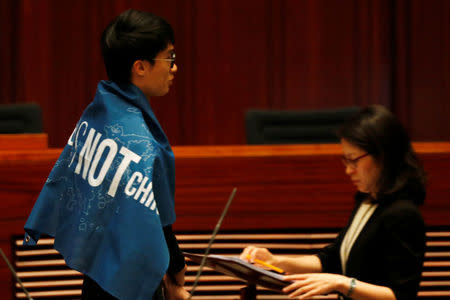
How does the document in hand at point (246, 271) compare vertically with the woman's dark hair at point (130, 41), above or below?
below

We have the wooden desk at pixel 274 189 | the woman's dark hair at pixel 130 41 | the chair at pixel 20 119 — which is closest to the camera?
the woman's dark hair at pixel 130 41

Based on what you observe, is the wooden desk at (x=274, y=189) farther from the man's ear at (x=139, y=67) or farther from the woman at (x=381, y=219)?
the man's ear at (x=139, y=67)

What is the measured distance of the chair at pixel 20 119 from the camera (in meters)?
2.88

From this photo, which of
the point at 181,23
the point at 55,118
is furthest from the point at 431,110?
the point at 55,118

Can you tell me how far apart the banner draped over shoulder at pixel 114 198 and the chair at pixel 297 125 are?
1.77 meters

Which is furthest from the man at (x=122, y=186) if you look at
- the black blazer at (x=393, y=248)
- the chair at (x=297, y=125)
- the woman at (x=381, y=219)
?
the chair at (x=297, y=125)

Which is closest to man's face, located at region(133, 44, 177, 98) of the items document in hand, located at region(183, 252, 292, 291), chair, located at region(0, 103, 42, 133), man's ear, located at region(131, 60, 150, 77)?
man's ear, located at region(131, 60, 150, 77)

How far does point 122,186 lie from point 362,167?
68cm

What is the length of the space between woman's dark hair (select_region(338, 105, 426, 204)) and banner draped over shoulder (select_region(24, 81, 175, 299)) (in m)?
0.56

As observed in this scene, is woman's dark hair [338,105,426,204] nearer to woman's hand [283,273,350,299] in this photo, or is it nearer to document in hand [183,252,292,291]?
woman's hand [283,273,350,299]

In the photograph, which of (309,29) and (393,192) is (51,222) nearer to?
(393,192)

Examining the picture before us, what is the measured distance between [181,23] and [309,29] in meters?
0.93

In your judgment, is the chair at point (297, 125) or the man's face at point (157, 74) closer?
the man's face at point (157, 74)

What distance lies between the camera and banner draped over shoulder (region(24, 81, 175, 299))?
104 cm
